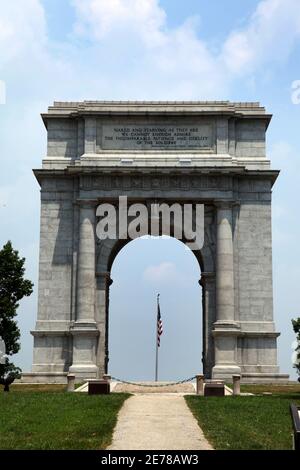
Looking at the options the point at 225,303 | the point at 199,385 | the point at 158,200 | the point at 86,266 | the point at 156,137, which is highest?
the point at 156,137

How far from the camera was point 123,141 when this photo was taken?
173 ft

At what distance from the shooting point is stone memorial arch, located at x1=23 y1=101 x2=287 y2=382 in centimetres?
5031

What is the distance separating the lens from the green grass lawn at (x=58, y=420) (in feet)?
66.5

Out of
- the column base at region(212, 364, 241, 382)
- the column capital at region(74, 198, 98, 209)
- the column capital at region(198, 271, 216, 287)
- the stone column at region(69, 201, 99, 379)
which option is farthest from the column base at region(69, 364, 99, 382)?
the column capital at region(74, 198, 98, 209)

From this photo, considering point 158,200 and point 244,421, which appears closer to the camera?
point 244,421

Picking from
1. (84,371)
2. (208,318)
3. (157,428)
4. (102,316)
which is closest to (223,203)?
(208,318)

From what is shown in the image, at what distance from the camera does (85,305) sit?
165 feet

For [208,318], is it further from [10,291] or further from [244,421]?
[244,421]

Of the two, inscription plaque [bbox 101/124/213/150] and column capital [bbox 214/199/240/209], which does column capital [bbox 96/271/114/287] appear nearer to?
inscription plaque [bbox 101/124/213/150]

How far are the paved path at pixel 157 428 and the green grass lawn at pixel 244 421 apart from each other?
15.2 inches

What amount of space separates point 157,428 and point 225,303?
27782 mm

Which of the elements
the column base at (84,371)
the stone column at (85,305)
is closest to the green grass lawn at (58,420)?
the column base at (84,371)

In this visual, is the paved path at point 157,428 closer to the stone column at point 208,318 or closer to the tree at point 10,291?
the tree at point 10,291
